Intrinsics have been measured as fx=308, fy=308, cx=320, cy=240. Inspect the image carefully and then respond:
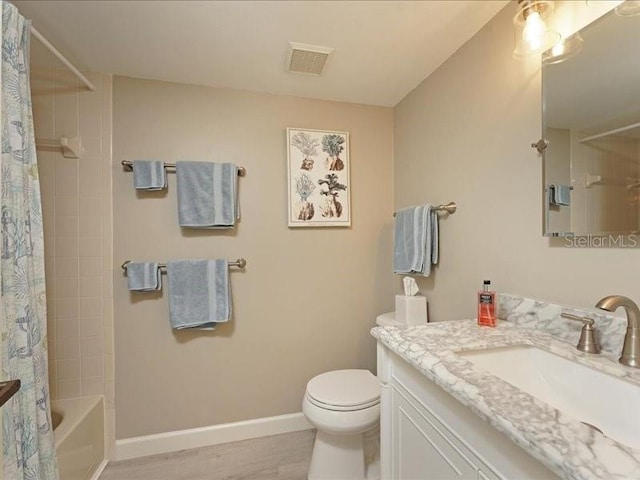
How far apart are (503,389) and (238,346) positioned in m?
1.54

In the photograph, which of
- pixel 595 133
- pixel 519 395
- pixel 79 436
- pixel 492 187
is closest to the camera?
pixel 519 395

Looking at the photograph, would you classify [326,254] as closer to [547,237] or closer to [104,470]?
[547,237]

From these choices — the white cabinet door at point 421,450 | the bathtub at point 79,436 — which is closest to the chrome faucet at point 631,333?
the white cabinet door at point 421,450

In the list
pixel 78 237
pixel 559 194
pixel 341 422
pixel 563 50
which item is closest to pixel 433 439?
pixel 341 422

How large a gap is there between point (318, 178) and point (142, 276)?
1166mm

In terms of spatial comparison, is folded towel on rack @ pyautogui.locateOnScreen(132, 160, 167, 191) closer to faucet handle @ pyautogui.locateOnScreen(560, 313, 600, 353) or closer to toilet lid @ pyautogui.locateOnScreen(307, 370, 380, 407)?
toilet lid @ pyautogui.locateOnScreen(307, 370, 380, 407)

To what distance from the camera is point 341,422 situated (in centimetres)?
139

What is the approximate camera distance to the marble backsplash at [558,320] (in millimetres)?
861

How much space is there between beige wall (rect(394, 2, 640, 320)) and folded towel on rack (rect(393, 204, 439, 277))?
0.19 ft

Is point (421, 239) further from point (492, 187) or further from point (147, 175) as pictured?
point (147, 175)

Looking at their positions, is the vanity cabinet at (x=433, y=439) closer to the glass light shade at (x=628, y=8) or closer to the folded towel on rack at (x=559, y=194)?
the folded towel on rack at (x=559, y=194)

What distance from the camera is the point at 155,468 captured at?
1637 millimetres

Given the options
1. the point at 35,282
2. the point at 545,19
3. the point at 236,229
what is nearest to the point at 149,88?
the point at 236,229

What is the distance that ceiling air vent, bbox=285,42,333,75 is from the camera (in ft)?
4.86
